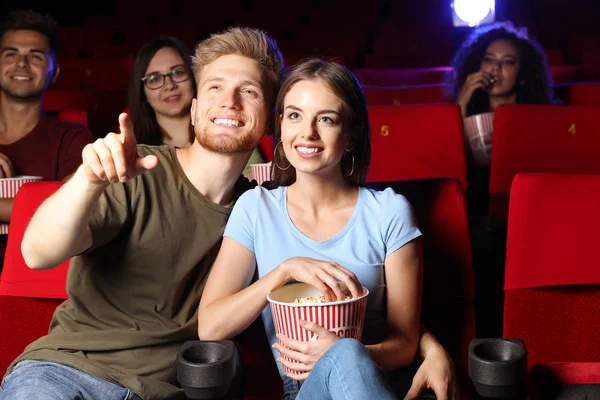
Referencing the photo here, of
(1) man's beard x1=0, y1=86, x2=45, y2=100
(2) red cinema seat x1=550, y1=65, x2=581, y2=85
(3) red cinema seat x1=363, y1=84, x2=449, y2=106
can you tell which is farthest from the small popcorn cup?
(2) red cinema seat x1=550, y1=65, x2=581, y2=85

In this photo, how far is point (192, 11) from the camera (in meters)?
4.79

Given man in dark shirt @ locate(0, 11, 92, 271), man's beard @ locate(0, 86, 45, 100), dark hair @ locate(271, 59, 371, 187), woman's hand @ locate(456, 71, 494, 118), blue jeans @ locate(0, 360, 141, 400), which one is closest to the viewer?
blue jeans @ locate(0, 360, 141, 400)

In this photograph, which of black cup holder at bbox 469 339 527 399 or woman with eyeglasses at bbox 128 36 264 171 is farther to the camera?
woman with eyeglasses at bbox 128 36 264 171

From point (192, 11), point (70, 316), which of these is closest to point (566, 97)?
point (70, 316)

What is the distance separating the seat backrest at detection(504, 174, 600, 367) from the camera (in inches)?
45.1

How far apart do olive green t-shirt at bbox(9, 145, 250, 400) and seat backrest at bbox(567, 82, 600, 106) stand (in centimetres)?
185

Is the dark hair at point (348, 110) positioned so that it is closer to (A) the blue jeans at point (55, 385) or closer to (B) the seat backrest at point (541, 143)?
(A) the blue jeans at point (55, 385)

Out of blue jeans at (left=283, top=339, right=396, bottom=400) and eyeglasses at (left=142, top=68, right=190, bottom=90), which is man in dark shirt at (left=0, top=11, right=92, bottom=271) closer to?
eyeglasses at (left=142, top=68, right=190, bottom=90)

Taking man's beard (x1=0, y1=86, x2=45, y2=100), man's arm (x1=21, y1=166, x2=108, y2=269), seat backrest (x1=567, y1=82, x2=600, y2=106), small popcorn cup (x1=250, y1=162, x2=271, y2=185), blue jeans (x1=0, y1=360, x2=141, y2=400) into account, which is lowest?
blue jeans (x1=0, y1=360, x2=141, y2=400)

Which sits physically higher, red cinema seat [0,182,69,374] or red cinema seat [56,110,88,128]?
red cinema seat [56,110,88,128]

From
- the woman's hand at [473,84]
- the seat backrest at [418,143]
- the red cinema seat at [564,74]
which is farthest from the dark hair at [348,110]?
the red cinema seat at [564,74]

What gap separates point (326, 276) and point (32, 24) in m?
1.44

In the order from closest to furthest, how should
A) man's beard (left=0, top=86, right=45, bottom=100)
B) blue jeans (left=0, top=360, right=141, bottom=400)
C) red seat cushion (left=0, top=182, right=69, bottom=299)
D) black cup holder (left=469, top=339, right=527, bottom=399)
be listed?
black cup holder (left=469, top=339, right=527, bottom=399) < blue jeans (left=0, top=360, right=141, bottom=400) < red seat cushion (left=0, top=182, right=69, bottom=299) < man's beard (left=0, top=86, right=45, bottom=100)

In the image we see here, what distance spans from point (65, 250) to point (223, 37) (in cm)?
46
